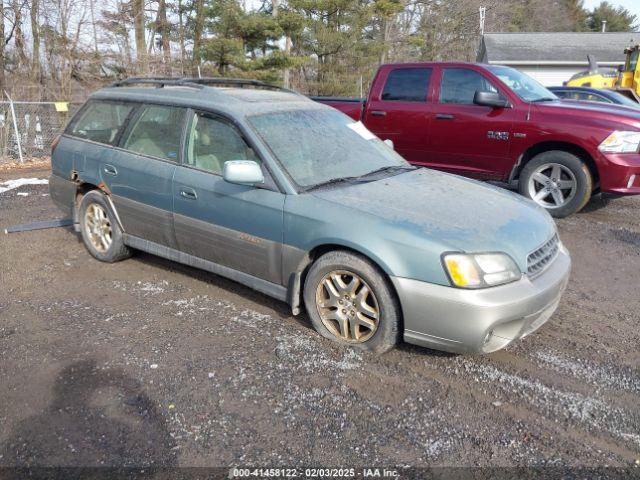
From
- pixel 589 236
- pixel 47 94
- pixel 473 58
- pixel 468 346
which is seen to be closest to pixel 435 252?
pixel 468 346

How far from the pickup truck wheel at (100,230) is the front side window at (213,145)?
124 centimetres

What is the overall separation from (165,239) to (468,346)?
2.57m

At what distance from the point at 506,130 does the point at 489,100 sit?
1.43 ft

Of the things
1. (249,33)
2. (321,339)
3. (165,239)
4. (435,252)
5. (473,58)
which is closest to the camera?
(435,252)

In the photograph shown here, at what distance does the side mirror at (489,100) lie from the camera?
6.35 meters

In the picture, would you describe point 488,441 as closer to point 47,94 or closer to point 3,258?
point 3,258

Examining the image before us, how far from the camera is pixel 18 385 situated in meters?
2.96

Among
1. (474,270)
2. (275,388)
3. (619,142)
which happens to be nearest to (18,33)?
(619,142)

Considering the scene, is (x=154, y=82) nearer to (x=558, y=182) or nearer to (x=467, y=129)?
(x=467, y=129)

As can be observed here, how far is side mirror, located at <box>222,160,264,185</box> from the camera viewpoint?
3.40 meters

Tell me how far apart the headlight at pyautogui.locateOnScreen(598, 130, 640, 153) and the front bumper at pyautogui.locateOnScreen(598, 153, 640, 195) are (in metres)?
0.06

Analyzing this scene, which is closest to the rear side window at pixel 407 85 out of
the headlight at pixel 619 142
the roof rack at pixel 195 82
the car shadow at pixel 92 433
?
the headlight at pixel 619 142

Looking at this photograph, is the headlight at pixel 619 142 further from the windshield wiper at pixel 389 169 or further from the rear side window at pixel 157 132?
the rear side window at pixel 157 132

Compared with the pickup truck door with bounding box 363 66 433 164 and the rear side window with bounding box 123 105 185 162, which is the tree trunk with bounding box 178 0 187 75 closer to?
the pickup truck door with bounding box 363 66 433 164
